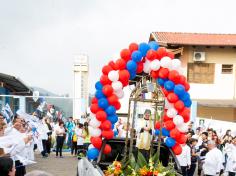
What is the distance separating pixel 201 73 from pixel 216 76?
113cm

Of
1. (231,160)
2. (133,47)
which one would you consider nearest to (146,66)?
(133,47)

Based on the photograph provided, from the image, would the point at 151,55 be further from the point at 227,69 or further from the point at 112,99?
the point at 227,69

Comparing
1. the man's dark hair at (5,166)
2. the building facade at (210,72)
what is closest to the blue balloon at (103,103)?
the man's dark hair at (5,166)

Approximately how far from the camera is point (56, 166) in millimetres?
13805

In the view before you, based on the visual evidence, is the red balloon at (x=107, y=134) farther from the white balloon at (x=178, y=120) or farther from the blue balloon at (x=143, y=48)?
the blue balloon at (x=143, y=48)

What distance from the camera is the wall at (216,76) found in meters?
27.3

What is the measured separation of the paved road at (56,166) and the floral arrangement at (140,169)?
5.56 metres

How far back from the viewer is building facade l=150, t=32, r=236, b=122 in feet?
88.9

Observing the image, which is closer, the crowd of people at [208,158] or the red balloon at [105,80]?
the red balloon at [105,80]

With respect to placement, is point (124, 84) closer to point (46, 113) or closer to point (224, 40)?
point (46, 113)

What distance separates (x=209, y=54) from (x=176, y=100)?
19961 mm

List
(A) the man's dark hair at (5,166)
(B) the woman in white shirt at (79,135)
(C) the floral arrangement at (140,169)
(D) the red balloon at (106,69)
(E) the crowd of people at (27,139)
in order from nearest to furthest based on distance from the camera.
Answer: (A) the man's dark hair at (5,166)
(C) the floral arrangement at (140,169)
(E) the crowd of people at (27,139)
(D) the red balloon at (106,69)
(B) the woman in white shirt at (79,135)

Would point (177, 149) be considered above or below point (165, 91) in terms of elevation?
below

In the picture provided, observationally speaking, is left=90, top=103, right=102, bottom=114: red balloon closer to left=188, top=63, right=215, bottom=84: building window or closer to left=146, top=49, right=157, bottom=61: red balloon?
left=146, top=49, right=157, bottom=61: red balloon
